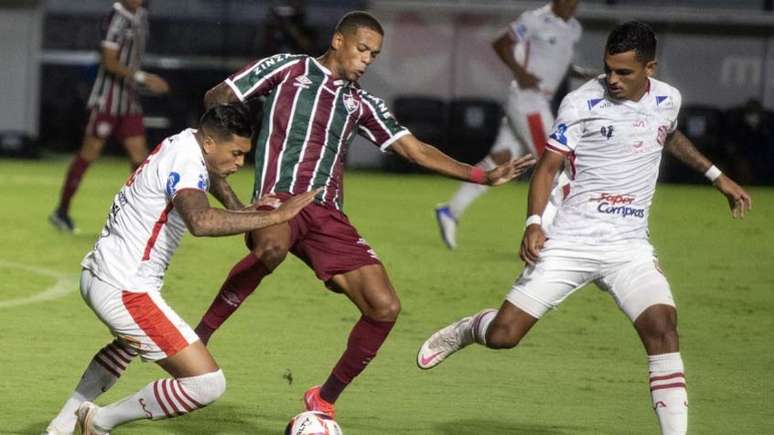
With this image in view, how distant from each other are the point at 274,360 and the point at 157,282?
8.53 ft

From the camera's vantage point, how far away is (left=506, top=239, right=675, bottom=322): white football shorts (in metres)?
7.14

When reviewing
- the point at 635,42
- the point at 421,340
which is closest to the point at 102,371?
the point at 635,42

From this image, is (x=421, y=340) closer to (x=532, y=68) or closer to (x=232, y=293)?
(x=232, y=293)

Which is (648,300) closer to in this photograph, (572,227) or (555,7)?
(572,227)

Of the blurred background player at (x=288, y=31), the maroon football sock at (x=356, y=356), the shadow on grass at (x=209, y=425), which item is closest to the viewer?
the shadow on grass at (x=209, y=425)

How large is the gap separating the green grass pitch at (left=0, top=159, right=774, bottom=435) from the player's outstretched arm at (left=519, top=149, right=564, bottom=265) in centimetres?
100

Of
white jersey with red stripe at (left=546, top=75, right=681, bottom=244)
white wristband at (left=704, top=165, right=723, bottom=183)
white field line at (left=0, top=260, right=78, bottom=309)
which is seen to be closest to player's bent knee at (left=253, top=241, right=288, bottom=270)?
A: white jersey with red stripe at (left=546, top=75, right=681, bottom=244)

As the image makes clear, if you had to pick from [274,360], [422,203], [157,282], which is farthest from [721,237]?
[157,282]

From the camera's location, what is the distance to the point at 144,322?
6.64 m

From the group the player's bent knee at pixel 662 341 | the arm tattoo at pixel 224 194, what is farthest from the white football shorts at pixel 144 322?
the player's bent knee at pixel 662 341

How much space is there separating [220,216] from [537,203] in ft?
5.12

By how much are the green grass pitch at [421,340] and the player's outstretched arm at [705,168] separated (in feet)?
3.62

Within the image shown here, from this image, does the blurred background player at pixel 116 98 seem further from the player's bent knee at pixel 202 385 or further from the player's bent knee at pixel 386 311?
the player's bent knee at pixel 202 385

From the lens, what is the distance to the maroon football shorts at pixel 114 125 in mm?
14984
